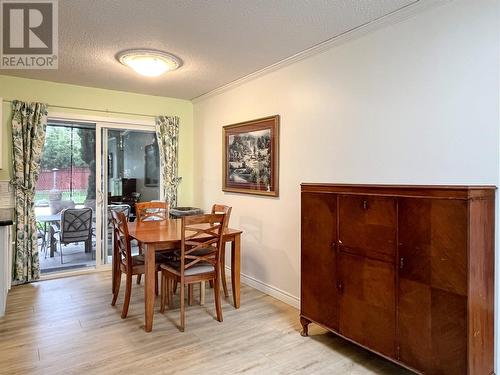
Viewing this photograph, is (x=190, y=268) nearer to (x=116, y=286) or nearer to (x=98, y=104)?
(x=116, y=286)

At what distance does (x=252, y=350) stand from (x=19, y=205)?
130 inches

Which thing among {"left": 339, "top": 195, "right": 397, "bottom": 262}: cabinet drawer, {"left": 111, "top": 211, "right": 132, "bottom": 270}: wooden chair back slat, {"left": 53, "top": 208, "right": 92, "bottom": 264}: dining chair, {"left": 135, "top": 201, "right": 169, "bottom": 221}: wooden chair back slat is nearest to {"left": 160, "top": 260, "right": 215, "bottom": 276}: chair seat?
{"left": 111, "top": 211, "right": 132, "bottom": 270}: wooden chair back slat

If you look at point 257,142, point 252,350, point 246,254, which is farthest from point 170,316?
point 257,142

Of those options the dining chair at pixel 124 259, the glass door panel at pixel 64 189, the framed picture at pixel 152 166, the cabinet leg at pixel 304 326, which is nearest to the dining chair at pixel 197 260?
the dining chair at pixel 124 259

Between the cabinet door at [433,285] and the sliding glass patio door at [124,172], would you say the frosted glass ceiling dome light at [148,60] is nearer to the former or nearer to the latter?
the sliding glass patio door at [124,172]

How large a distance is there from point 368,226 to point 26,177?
393 cm

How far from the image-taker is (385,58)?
8.50 feet

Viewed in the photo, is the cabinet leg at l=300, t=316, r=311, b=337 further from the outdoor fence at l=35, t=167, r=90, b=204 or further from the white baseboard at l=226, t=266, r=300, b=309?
the outdoor fence at l=35, t=167, r=90, b=204

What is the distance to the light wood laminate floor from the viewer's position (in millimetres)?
2314

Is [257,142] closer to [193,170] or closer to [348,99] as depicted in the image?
[348,99]

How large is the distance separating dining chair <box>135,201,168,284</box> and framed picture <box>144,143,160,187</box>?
39.7 inches

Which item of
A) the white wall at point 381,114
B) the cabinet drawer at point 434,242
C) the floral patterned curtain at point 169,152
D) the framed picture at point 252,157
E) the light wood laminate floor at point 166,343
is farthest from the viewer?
the floral patterned curtain at point 169,152

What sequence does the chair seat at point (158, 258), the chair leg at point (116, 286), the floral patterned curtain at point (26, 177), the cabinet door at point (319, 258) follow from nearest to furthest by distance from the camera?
1. the cabinet door at point (319, 258)
2. the chair seat at point (158, 258)
3. the chair leg at point (116, 286)
4. the floral patterned curtain at point (26, 177)

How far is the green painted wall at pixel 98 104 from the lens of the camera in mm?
4012
